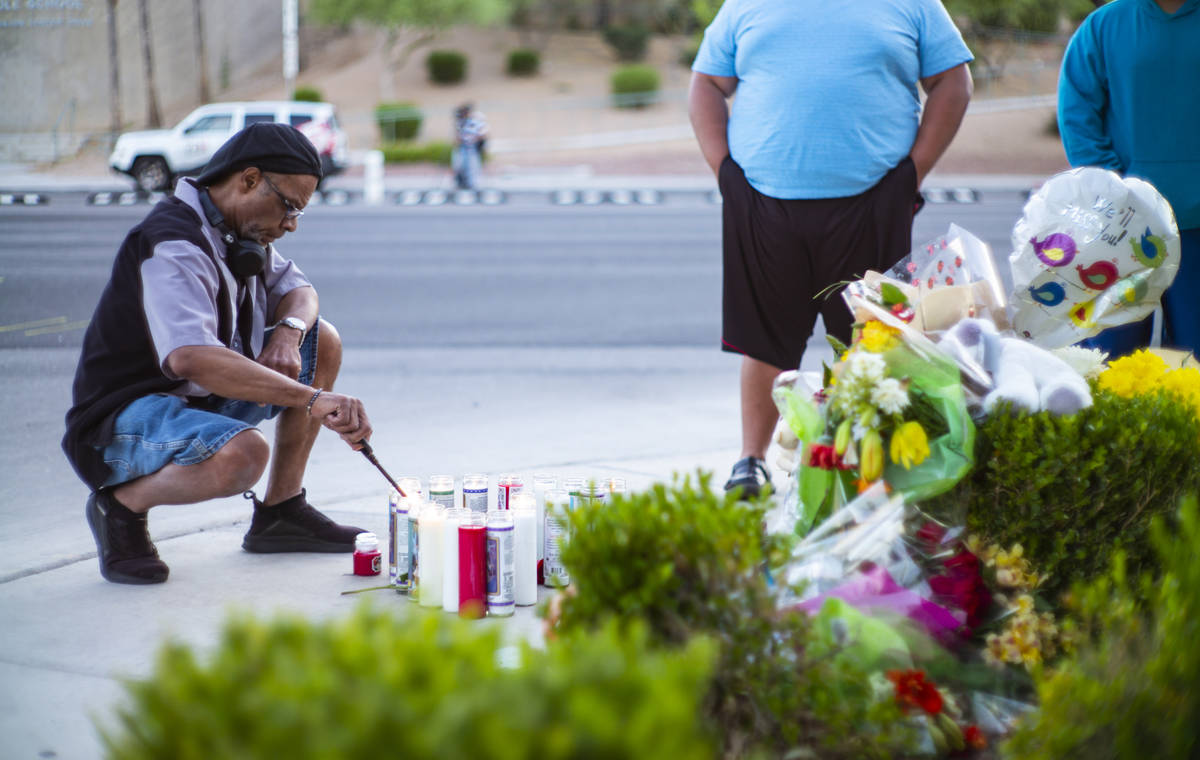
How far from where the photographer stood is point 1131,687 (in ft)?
5.82

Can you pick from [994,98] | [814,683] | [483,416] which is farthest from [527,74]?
[814,683]

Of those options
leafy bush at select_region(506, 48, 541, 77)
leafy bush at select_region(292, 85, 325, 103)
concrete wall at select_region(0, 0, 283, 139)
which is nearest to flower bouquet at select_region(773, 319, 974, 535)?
concrete wall at select_region(0, 0, 283, 139)

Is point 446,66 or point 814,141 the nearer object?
point 814,141

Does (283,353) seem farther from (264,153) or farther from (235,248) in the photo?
(264,153)

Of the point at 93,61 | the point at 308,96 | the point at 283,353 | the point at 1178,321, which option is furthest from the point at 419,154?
the point at 1178,321

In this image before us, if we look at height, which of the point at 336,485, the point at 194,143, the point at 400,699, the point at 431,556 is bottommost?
the point at 194,143

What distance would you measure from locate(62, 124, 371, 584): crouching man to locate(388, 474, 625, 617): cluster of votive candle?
0.29 metres

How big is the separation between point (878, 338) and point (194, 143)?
21.0 metres

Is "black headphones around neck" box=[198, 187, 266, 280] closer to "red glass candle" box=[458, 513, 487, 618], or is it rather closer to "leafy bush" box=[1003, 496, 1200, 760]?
"red glass candle" box=[458, 513, 487, 618]

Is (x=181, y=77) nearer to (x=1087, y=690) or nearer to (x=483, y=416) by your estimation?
(x=483, y=416)

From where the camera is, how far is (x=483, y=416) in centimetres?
594

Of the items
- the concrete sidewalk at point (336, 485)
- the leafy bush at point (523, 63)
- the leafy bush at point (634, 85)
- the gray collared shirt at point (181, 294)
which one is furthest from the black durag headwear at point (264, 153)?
the leafy bush at point (523, 63)

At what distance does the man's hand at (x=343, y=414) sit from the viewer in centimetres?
324

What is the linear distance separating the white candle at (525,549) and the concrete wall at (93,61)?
6.30m
